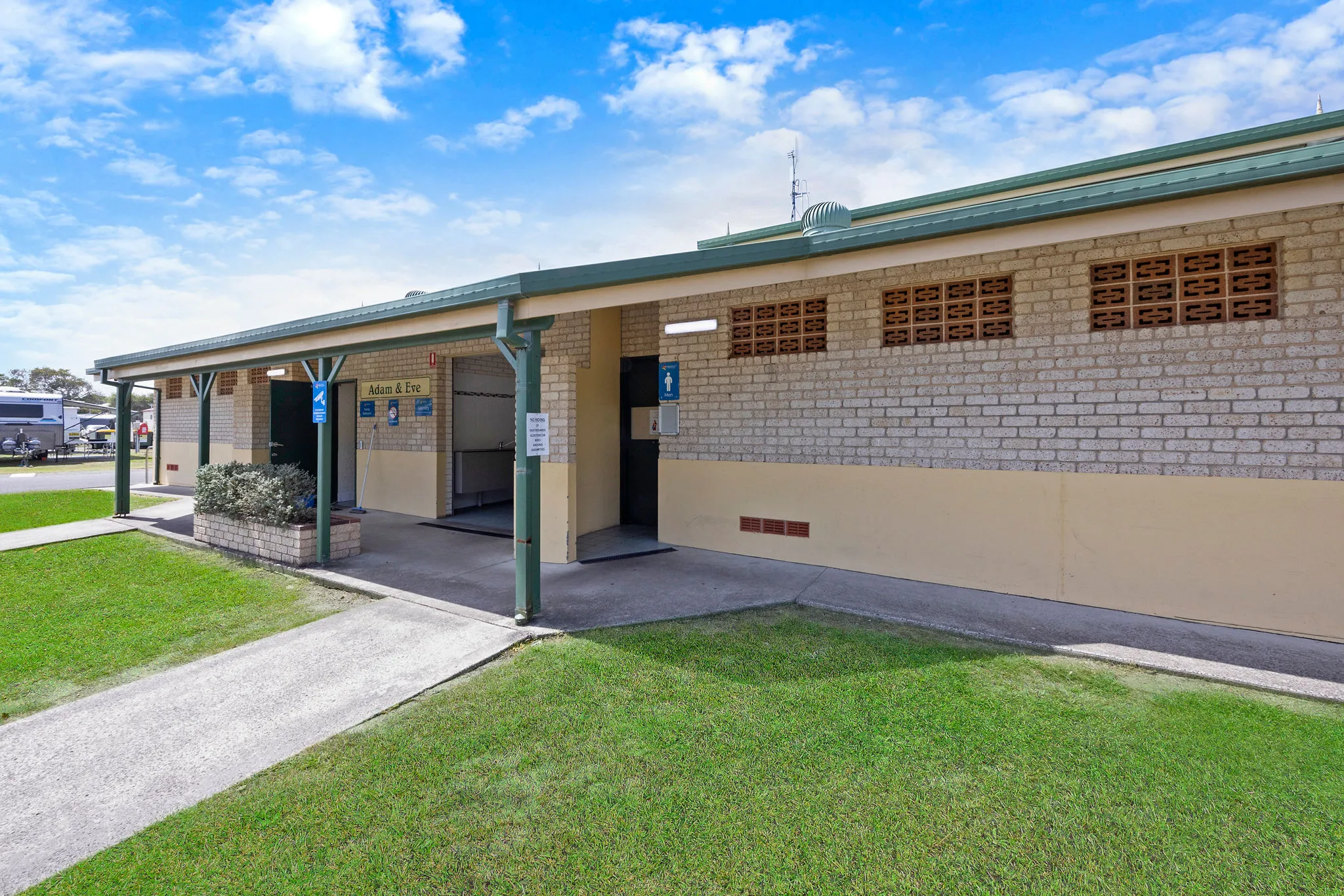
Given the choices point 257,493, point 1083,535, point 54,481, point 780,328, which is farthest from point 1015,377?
point 54,481

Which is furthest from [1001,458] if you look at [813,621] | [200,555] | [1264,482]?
[200,555]

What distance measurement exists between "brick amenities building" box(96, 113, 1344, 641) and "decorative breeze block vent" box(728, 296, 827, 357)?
3 centimetres

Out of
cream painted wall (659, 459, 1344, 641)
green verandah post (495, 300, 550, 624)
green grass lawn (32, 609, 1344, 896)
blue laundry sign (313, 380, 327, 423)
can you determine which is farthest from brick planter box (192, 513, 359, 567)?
cream painted wall (659, 459, 1344, 641)

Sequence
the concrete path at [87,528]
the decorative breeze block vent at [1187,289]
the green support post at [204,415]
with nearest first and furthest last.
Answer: the decorative breeze block vent at [1187,289]
the concrete path at [87,528]
the green support post at [204,415]

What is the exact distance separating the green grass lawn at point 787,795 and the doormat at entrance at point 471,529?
15.9 ft

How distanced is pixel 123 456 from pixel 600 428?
8326 mm

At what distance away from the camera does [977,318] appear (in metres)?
5.99

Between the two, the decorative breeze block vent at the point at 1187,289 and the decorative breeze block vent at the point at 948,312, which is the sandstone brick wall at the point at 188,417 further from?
the decorative breeze block vent at the point at 1187,289

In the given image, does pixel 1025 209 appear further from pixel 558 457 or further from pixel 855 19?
pixel 855 19

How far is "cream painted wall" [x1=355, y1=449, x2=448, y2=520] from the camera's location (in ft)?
33.7

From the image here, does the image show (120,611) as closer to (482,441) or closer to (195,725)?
(195,725)

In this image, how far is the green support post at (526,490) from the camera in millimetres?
5012

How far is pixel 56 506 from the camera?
11180 mm

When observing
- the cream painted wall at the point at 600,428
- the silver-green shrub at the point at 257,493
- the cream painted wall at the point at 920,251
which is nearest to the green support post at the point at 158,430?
the silver-green shrub at the point at 257,493
